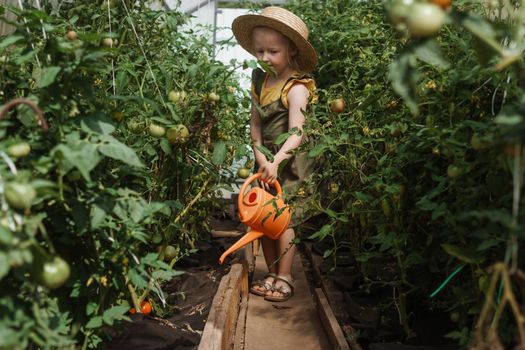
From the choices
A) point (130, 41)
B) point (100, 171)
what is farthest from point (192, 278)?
point (100, 171)

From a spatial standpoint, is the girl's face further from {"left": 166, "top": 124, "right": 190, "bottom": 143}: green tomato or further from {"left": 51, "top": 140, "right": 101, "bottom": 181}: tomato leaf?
{"left": 51, "top": 140, "right": 101, "bottom": 181}: tomato leaf

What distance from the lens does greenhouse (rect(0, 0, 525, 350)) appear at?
0.96 m

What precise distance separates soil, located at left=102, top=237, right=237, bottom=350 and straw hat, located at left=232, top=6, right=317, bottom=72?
106 centimetres

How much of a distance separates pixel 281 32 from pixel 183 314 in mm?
1471

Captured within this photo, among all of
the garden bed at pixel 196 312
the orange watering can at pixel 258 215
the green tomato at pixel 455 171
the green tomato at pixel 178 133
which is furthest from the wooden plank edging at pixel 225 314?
the green tomato at pixel 455 171

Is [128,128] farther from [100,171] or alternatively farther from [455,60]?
[455,60]

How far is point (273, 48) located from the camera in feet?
9.51

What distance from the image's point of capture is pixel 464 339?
4.39 feet

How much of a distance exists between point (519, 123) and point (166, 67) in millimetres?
1548

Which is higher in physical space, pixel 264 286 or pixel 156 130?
pixel 156 130

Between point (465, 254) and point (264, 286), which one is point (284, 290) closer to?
point (264, 286)

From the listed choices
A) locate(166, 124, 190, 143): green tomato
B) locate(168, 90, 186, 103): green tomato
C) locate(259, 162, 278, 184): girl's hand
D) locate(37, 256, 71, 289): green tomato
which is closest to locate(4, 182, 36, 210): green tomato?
locate(37, 256, 71, 289): green tomato

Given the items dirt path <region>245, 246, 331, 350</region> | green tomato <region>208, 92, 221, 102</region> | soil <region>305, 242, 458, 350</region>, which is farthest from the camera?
dirt path <region>245, 246, 331, 350</region>

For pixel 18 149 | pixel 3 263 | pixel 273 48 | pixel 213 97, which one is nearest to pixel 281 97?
pixel 273 48
